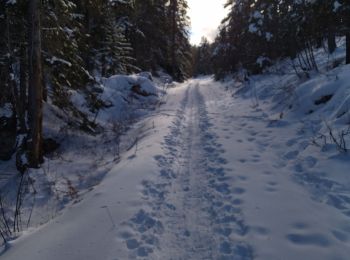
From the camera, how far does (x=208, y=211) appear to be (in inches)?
200

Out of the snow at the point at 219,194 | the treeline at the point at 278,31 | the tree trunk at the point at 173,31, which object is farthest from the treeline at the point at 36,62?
the tree trunk at the point at 173,31

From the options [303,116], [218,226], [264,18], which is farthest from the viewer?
[264,18]

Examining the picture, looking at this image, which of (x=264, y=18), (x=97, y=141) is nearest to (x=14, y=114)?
(x=97, y=141)

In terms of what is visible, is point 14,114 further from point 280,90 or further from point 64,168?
point 280,90

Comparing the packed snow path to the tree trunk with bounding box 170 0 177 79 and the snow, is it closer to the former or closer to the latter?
the snow

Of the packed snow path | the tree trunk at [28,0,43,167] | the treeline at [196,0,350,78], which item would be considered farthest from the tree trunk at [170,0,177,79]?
the packed snow path

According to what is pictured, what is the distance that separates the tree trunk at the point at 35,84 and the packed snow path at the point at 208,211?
239cm

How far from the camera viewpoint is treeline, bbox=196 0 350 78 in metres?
11.4

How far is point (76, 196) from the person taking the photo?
270 inches

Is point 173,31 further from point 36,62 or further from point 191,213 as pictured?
point 191,213

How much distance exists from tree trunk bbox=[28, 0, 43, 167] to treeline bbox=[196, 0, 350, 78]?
880 cm

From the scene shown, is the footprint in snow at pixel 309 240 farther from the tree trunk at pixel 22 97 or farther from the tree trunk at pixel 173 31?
the tree trunk at pixel 173 31

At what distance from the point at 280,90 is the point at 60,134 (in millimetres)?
8449

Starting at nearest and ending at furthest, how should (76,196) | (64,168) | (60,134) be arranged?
(76,196), (64,168), (60,134)
